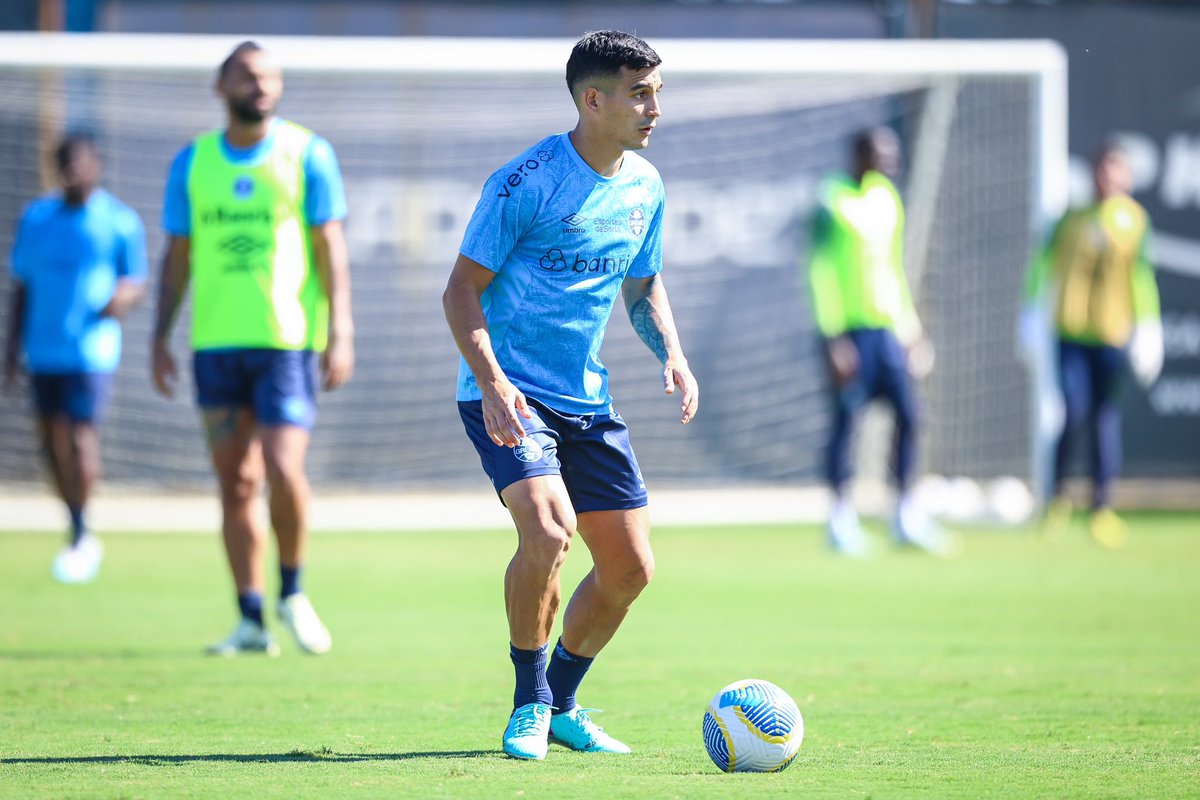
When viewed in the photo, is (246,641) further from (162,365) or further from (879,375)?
(879,375)

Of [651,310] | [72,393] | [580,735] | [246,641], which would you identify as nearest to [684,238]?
[72,393]

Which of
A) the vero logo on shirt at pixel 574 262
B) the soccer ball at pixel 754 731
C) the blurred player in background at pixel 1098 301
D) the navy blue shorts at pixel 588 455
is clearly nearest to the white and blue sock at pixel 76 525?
the navy blue shorts at pixel 588 455

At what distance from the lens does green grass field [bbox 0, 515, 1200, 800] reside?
4.57 metres

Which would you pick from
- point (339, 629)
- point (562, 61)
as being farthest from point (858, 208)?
point (339, 629)

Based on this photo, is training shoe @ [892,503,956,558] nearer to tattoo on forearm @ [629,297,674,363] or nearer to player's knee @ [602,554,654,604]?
tattoo on forearm @ [629,297,674,363]

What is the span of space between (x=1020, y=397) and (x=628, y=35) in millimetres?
10572

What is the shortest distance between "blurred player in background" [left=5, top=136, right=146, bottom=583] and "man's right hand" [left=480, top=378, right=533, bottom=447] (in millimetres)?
6138

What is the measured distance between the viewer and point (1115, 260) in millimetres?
13219

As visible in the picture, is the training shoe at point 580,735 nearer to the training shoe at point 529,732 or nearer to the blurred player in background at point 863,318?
the training shoe at point 529,732

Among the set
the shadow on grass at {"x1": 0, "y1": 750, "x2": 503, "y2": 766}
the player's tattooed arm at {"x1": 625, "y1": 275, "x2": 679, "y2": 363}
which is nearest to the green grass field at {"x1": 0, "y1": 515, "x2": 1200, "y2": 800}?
the shadow on grass at {"x1": 0, "y1": 750, "x2": 503, "y2": 766}

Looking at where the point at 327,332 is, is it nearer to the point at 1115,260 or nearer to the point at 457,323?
the point at 457,323

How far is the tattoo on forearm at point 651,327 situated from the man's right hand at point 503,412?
0.70m

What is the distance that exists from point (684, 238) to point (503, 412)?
37.1ft

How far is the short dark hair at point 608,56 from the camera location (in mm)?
4941
